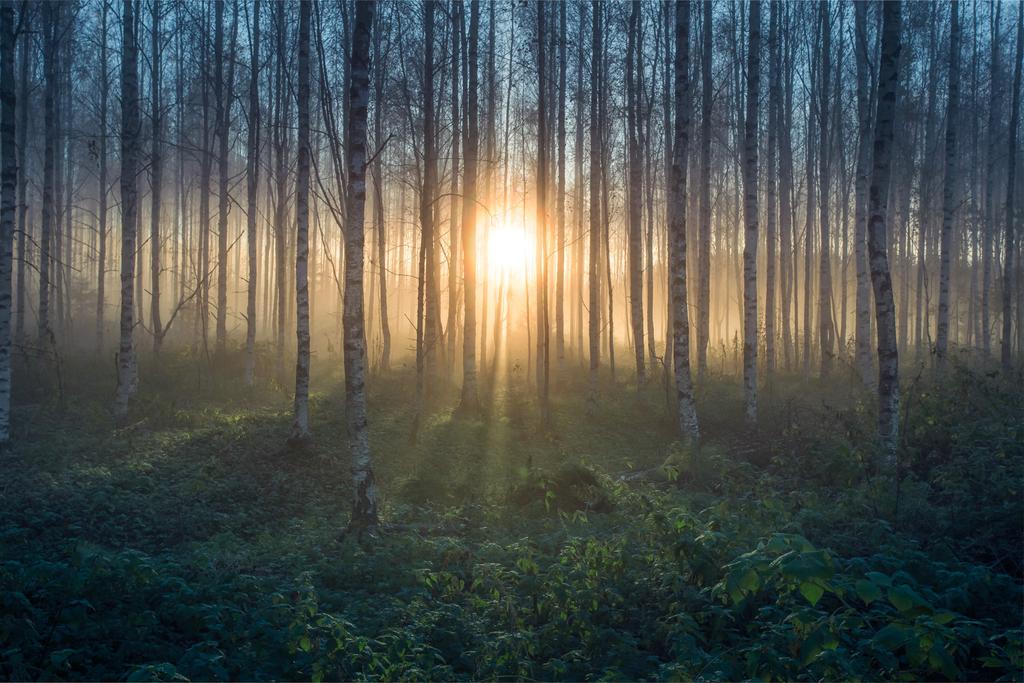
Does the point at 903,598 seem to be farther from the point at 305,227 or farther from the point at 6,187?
the point at 6,187

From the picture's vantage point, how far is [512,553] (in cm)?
768

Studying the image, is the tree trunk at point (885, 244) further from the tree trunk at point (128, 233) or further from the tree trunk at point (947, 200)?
the tree trunk at point (128, 233)

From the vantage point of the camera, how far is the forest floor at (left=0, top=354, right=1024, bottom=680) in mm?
4574

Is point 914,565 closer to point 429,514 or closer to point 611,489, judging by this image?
point 611,489

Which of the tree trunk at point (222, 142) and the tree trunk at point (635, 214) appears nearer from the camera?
the tree trunk at point (222, 142)

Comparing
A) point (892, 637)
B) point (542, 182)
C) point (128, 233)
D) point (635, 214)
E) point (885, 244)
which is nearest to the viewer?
point (892, 637)

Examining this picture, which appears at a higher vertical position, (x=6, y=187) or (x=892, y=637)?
(x=6, y=187)

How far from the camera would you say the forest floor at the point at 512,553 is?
15.0ft

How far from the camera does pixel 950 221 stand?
17141mm

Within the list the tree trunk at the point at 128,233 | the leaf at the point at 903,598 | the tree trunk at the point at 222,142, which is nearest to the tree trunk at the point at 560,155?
the tree trunk at the point at 222,142

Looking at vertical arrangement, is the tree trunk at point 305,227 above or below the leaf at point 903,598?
above

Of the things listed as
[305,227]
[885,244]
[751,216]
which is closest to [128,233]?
[305,227]

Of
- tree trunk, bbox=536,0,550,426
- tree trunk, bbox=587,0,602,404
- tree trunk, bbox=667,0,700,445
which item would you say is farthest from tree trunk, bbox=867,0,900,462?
tree trunk, bbox=587,0,602,404

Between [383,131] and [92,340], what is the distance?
18.3 meters
